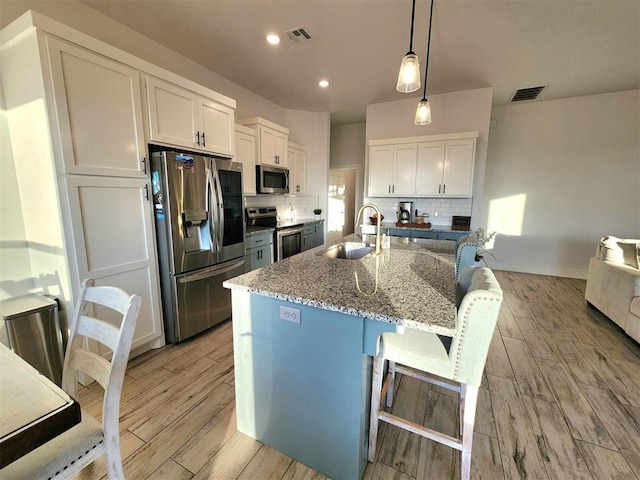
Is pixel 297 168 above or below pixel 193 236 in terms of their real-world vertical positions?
above

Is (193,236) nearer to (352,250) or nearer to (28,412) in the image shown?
(352,250)

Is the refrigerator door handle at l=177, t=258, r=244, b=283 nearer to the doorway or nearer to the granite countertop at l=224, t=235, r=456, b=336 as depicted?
the granite countertop at l=224, t=235, r=456, b=336

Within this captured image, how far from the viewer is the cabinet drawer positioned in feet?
10.8

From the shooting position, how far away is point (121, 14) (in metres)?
2.42

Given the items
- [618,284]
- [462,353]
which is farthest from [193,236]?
[618,284]

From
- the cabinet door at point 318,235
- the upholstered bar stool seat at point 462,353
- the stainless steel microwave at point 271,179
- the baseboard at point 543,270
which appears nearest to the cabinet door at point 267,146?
the stainless steel microwave at point 271,179

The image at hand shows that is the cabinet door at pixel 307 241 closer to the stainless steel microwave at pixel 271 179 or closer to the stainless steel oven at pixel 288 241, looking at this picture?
the stainless steel oven at pixel 288 241

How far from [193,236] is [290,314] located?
63.2 inches

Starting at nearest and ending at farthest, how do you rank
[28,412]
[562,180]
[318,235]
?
[28,412]
[562,180]
[318,235]

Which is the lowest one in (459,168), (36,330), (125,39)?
(36,330)

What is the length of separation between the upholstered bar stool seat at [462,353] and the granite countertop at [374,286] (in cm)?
10

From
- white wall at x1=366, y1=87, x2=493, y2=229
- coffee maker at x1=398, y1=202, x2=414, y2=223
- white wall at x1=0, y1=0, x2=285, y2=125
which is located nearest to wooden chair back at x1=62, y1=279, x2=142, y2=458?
white wall at x1=0, y1=0, x2=285, y2=125

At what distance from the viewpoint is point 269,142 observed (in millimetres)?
4051

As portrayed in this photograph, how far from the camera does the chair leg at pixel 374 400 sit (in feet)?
4.40
